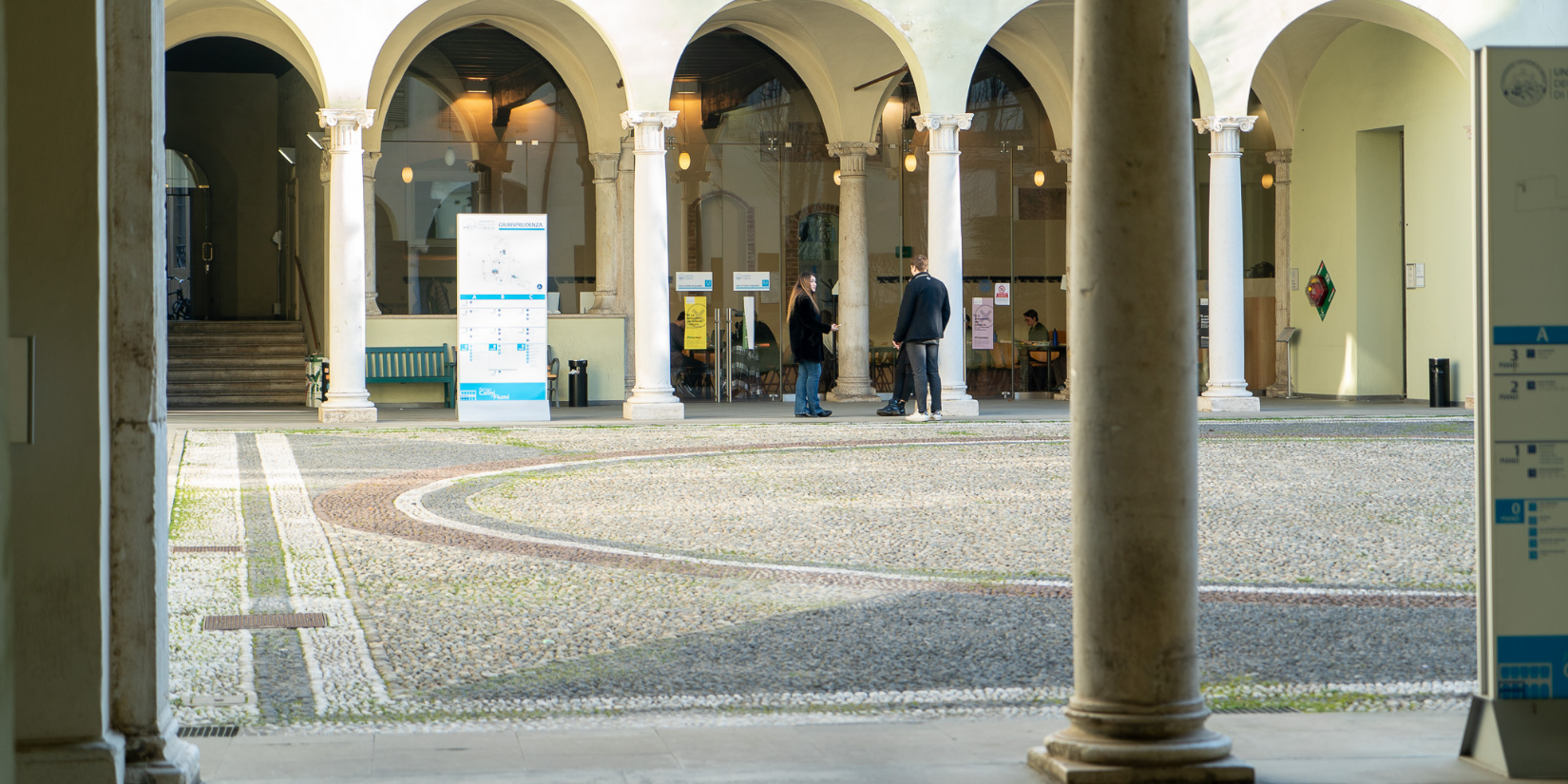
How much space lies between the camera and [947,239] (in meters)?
17.6

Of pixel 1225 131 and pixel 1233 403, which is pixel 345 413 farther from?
pixel 1225 131

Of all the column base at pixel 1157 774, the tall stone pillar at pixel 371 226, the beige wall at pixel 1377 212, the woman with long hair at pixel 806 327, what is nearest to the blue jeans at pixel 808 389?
the woman with long hair at pixel 806 327

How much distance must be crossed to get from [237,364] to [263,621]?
1802 cm

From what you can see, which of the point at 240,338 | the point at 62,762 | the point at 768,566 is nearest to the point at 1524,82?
the point at 62,762

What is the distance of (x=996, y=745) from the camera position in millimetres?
3623

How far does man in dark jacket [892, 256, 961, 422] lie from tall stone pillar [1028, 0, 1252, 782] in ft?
41.3

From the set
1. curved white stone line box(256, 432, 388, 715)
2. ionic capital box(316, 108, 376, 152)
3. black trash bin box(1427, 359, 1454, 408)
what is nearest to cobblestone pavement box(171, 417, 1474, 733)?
curved white stone line box(256, 432, 388, 715)

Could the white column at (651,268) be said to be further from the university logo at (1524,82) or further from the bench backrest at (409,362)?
the university logo at (1524,82)

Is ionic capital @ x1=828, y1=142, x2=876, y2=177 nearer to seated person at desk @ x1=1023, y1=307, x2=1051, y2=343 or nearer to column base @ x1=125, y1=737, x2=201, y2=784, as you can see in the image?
seated person at desk @ x1=1023, y1=307, x2=1051, y2=343

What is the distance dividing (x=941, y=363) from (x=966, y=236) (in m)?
6.15

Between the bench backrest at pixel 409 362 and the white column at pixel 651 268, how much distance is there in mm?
3750

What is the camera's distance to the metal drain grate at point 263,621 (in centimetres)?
527

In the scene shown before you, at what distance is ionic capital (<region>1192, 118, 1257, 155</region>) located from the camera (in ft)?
60.1

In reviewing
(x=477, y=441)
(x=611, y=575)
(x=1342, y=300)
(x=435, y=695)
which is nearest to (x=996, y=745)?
(x=435, y=695)
